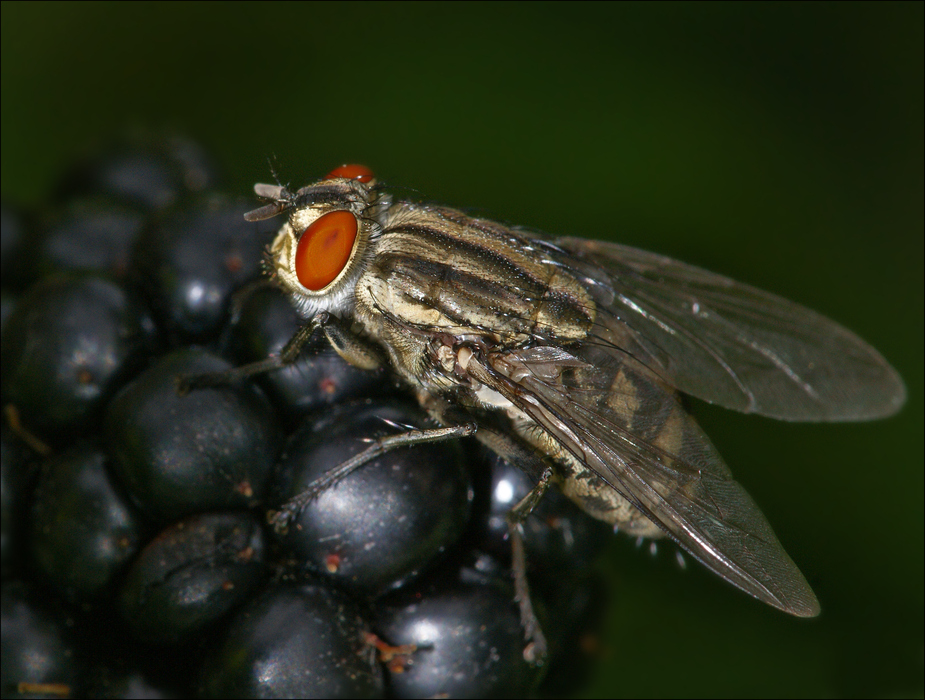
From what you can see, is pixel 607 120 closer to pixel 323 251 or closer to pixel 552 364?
pixel 552 364

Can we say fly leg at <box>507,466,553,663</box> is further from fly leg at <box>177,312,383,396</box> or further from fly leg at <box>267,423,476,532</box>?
fly leg at <box>177,312,383,396</box>

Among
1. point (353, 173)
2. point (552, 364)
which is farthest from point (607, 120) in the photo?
point (552, 364)

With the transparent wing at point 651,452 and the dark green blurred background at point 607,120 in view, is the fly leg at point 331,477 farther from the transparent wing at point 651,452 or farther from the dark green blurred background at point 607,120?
the dark green blurred background at point 607,120

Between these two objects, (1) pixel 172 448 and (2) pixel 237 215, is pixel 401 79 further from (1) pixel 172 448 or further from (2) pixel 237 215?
(1) pixel 172 448

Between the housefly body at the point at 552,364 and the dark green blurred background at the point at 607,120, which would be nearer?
the housefly body at the point at 552,364

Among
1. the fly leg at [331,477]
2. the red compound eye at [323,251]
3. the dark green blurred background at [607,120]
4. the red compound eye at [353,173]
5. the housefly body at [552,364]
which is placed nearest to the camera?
the fly leg at [331,477]

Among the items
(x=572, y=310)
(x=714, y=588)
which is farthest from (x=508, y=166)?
(x=714, y=588)

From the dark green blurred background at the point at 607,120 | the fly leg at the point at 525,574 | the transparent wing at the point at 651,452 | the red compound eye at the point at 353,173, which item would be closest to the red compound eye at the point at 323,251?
the red compound eye at the point at 353,173
